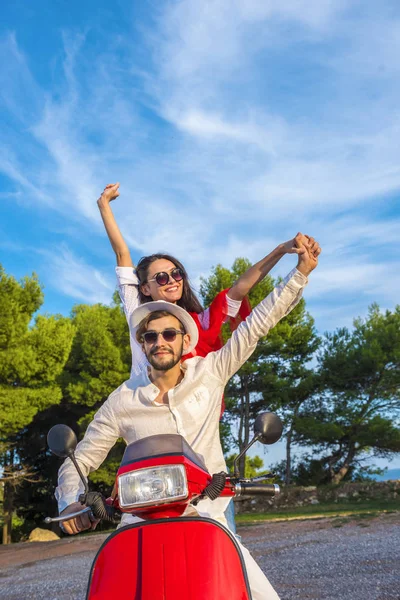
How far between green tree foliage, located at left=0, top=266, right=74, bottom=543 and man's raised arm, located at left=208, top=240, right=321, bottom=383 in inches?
664

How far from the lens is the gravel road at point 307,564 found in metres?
5.09

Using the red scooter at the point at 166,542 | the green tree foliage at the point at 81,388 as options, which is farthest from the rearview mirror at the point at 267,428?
the green tree foliage at the point at 81,388

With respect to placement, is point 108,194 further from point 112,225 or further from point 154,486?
point 154,486

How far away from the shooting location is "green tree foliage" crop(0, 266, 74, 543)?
18.6 metres

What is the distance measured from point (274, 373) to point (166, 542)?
21.9 m

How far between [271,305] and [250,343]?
6.5 inches

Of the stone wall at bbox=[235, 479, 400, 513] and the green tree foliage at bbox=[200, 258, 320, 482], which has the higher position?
the green tree foliage at bbox=[200, 258, 320, 482]

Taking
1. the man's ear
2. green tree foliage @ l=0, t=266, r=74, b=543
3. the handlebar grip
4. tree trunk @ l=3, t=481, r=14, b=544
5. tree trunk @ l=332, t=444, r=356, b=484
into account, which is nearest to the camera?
the handlebar grip

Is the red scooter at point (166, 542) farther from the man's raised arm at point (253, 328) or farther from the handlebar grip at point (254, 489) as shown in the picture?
the man's raised arm at point (253, 328)

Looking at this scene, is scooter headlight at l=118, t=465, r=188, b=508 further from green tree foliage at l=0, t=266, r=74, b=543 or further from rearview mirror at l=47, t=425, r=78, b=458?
green tree foliage at l=0, t=266, r=74, b=543

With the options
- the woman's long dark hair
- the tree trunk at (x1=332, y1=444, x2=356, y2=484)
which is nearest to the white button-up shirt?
the woman's long dark hair

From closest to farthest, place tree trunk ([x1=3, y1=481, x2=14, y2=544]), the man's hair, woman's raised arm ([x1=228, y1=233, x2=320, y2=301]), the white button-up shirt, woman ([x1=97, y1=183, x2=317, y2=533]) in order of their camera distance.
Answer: the white button-up shirt → the man's hair → woman's raised arm ([x1=228, y1=233, x2=320, y2=301]) → woman ([x1=97, y1=183, x2=317, y2=533]) → tree trunk ([x1=3, y1=481, x2=14, y2=544])

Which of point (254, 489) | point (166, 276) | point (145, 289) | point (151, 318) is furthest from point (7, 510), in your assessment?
point (254, 489)

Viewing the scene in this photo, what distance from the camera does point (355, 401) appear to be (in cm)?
2228
